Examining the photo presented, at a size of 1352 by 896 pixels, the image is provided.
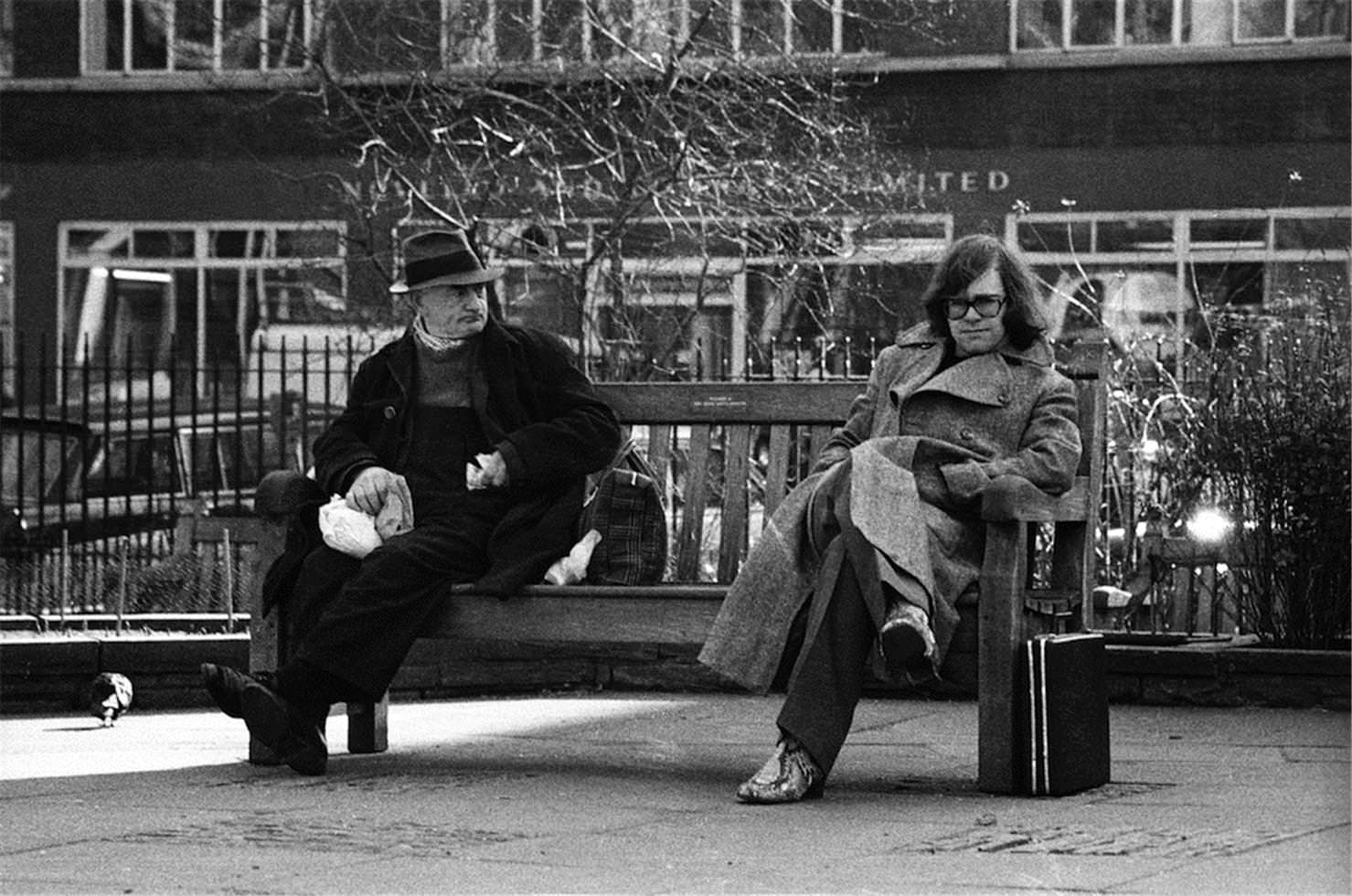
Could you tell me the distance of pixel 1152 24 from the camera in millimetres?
26766

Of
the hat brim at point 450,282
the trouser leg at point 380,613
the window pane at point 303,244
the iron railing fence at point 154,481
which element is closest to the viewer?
the trouser leg at point 380,613

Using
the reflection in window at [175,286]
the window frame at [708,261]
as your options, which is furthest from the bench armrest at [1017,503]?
the reflection in window at [175,286]

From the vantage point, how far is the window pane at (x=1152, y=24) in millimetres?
26734

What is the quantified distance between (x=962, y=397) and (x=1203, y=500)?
365 cm

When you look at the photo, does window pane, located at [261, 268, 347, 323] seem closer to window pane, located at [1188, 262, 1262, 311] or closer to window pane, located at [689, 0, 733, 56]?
window pane, located at [689, 0, 733, 56]

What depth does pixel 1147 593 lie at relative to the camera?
392 inches

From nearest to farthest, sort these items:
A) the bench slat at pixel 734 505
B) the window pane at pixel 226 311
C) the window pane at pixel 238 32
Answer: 1. the bench slat at pixel 734 505
2. the window pane at pixel 238 32
3. the window pane at pixel 226 311

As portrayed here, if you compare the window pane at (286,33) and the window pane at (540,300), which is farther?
the window pane at (286,33)

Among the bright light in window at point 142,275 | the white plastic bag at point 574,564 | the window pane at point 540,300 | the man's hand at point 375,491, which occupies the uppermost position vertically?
the bright light in window at point 142,275

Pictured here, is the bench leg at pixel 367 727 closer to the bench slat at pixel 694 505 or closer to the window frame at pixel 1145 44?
the bench slat at pixel 694 505

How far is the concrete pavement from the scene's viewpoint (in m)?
4.98

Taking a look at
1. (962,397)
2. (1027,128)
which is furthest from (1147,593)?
(1027,128)

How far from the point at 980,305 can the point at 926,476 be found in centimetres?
53

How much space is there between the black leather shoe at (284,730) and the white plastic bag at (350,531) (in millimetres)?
492
